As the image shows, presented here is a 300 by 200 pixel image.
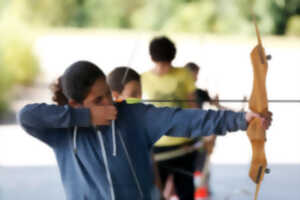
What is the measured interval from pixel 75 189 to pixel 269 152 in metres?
2.87

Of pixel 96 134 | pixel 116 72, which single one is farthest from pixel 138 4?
pixel 96 134

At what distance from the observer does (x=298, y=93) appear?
→ 92.4 inches

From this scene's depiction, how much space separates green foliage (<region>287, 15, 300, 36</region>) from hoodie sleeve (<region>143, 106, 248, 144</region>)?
1.82m

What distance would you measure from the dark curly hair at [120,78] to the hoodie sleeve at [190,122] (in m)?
0.34

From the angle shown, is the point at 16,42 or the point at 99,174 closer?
the point at 99,174

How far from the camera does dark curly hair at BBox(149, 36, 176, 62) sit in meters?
1.84

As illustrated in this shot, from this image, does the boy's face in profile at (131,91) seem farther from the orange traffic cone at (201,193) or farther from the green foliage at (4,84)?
the green foliage at (4,84)

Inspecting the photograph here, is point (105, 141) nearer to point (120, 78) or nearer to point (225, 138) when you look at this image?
point (120, 78)

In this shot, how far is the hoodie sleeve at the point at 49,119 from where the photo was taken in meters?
1.14

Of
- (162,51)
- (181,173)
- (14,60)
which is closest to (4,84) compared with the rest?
(14,60)

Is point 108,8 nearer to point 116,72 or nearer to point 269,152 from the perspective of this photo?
point 269,152

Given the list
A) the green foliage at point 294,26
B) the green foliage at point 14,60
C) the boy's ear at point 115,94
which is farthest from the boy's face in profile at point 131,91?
the green foliage at point 14,60

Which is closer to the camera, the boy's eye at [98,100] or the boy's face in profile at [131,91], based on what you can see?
the boy's eye at [98,100]

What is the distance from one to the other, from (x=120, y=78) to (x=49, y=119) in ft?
1.36
